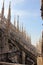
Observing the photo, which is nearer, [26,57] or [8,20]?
[26,57]

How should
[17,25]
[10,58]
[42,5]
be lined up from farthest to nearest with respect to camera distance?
[17,25], [10,58], [42,5]

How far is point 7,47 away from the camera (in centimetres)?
1977

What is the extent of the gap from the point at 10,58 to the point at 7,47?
2.20 m

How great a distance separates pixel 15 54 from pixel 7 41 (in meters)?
2.21

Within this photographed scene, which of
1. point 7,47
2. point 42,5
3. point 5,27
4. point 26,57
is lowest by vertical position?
point 26,57

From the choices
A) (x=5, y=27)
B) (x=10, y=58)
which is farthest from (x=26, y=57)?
(x=5, y=27)

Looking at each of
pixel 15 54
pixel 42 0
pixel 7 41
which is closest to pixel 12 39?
pixel 7 41

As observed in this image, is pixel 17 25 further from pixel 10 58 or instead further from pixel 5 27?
pixel 10 58

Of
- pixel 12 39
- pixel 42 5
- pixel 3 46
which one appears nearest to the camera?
pixel 42 5

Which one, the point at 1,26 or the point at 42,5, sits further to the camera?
the point at 1,26

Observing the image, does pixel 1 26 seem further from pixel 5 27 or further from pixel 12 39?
pixel 12 39

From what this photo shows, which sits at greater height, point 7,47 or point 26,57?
point 7,47

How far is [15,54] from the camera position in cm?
1883

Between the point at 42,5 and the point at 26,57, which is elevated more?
the point at 42,5
